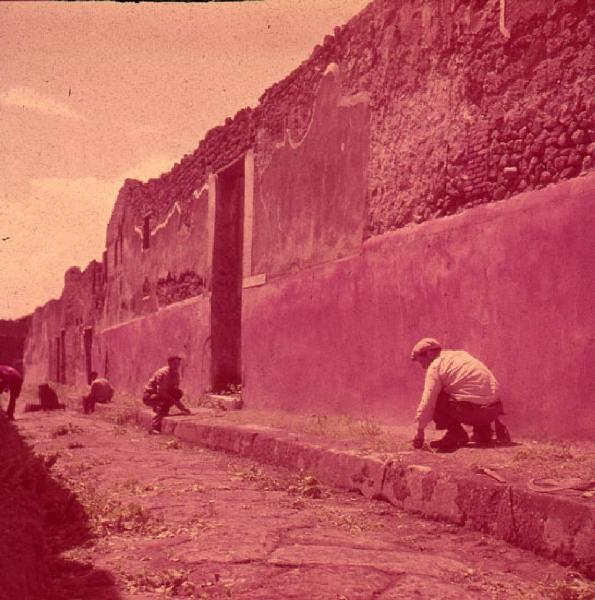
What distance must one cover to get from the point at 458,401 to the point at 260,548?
2218mm

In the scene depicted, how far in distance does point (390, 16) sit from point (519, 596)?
5896mm

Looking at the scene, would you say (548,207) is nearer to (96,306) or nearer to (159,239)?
(159,239)

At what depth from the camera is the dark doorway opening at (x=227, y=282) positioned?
37.9ft

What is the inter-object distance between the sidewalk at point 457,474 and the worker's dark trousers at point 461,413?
0.67 ft

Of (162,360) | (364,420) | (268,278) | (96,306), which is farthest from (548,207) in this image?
(96,306)

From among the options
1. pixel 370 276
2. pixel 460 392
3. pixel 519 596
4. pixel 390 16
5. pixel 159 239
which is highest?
pixel 390 16

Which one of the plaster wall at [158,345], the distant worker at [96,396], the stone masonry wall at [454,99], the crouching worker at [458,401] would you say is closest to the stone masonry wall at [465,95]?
the stone masonry wall at [454,99]

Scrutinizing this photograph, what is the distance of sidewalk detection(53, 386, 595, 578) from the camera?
3.27m

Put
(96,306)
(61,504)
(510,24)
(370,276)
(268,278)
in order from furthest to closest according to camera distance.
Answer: (96,306)
(268,278)
(370,276)
(510,24)
(61,504)

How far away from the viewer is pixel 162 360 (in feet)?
44.7

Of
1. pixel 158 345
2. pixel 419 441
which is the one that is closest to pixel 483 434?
pixel 419 441

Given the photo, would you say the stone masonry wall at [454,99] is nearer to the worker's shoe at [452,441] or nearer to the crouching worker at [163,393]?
the worker's shoe at [452,441]

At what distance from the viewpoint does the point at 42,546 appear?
2.60 meters

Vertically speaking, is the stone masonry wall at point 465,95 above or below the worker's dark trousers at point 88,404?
above
